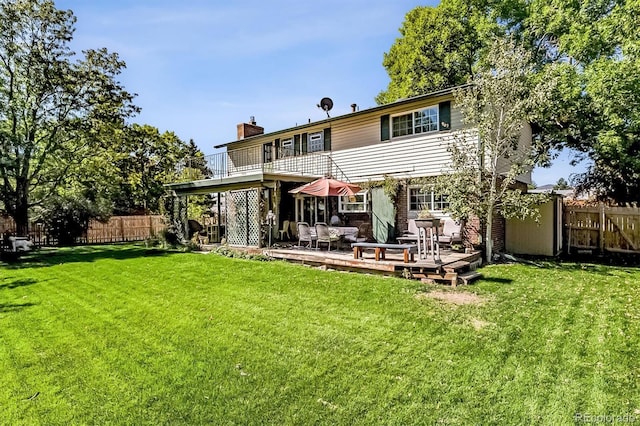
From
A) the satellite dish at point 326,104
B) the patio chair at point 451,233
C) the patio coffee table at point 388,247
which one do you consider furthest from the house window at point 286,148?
the patio coffee table at point 388,247

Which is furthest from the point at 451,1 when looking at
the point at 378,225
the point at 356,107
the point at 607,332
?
the point at 607,332

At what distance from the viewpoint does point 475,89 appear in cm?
1076

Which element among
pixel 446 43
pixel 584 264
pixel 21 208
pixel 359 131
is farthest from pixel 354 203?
pixel 21 208

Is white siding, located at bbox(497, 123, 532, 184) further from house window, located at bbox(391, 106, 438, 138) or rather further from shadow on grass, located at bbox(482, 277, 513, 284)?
shadow on grass, located at bbox(482, 277, 513, 284)

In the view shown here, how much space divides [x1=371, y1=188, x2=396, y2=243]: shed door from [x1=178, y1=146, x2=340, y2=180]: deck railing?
97.3 inches

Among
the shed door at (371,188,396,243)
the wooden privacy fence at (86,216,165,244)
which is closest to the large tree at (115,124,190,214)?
the wooden privacy fence at (86,216,165,244)

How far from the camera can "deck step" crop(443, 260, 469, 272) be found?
27.4 feet

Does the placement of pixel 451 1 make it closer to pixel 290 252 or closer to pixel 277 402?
pixel 290 252

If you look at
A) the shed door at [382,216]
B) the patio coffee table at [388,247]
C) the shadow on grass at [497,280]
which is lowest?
the shadow on grass at [497,280]

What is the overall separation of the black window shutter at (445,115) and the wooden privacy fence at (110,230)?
14834mm

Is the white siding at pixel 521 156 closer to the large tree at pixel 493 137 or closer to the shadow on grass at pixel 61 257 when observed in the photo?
the large tree at pixel 493 137

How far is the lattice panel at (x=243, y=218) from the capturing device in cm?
1385

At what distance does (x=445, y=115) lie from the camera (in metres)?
12.5

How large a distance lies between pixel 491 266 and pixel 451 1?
709 inches
